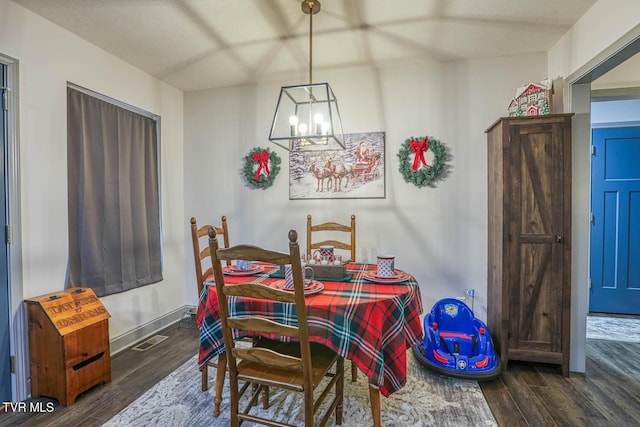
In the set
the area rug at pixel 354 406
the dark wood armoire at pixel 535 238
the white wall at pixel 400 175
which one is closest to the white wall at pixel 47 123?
the area rug at pixel 354 406

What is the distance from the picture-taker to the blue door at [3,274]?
2.03 m

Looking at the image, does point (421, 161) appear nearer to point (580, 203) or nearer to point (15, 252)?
point (580, 203)

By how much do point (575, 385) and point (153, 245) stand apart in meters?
3.74

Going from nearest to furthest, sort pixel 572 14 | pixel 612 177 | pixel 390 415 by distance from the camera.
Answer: pixel 390 415 < pixel 572 14 < pixel 612 177

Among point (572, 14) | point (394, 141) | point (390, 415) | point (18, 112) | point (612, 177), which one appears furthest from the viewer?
point (612, 177)

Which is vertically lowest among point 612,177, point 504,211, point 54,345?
point 54,345

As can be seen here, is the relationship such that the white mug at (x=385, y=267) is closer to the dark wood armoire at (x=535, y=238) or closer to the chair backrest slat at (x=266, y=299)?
the chair backrest slat at (x=266, y=299)

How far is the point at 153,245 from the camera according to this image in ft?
10.7

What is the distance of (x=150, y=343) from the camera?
2.96 metres

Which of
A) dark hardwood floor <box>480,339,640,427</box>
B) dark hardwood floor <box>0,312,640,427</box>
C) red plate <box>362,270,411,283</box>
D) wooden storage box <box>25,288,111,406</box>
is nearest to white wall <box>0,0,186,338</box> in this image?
wooden storage box <box>25,288,111,406</box>

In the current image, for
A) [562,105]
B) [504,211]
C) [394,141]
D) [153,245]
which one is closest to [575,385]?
[504,211]

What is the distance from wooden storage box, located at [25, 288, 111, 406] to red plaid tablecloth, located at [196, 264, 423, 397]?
37.0 inches

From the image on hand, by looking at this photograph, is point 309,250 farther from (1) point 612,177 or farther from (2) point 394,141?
(1) point 612,177

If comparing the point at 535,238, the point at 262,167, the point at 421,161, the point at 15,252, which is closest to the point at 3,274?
the point at 15,252
